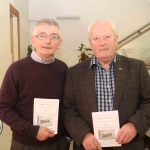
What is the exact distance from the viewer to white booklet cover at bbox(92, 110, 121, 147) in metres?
1.45

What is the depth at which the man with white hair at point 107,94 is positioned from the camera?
4.81 feet

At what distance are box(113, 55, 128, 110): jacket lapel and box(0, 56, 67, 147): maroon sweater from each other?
416 millimetres

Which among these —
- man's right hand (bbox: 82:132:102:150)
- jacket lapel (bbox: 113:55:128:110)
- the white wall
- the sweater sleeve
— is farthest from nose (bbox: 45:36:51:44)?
the white wall

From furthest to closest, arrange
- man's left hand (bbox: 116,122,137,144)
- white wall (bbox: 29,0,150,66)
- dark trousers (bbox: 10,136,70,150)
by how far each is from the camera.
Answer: white wall (bbox: 29,0,150,66), dark trousers (bbox: 10,136,70,150), man's left hand (bbox: 116,122,137,144)

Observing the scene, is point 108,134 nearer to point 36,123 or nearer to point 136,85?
point 136,85

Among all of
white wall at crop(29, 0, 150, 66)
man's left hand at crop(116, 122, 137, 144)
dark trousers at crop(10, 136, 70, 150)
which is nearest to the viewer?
man's left hand at crop(116, 122, 137, 144)

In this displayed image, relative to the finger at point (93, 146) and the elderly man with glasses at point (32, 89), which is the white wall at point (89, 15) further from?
the finger at point (93, 146)

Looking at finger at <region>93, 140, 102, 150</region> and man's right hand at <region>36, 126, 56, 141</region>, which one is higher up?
man's right hand at <region>36, 126, 56, 141</region>

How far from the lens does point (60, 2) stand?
207 inches

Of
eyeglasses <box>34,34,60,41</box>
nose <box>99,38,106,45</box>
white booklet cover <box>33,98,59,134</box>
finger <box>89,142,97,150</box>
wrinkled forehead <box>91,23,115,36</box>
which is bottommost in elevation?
finger <box>89,142,97,150</box>

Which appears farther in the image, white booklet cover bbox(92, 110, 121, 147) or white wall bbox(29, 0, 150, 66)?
white wall bbox(29, 0, 150, 66)

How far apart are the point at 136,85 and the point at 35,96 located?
732mm

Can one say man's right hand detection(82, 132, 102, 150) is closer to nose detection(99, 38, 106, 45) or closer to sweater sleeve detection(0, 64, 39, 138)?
sweater sleeve detection(0, 64, 39, 138)

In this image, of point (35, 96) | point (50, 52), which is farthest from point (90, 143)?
point (50, 52)
